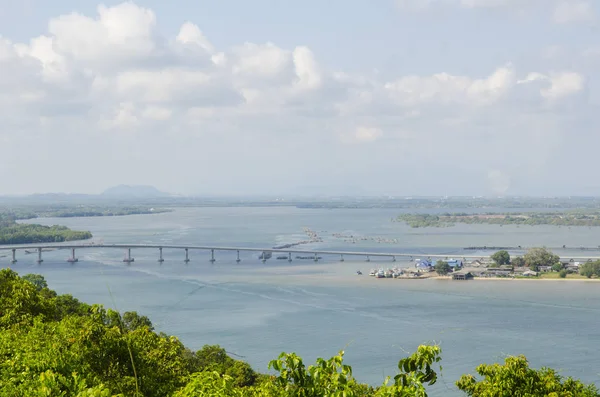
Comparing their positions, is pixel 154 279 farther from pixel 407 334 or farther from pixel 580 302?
pixel 580 302

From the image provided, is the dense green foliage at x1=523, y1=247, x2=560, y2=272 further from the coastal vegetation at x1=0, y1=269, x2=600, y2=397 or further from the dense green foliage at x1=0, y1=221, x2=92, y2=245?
the dense green foliage at x1=0, y1=221, x2=92, y2=245

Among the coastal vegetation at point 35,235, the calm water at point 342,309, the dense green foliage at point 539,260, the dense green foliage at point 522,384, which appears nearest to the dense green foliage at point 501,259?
the dense green foliage at point 539,260

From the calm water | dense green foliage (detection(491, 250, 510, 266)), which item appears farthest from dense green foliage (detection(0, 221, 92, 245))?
dense green foliage (detection(491, 250, 510, 266))

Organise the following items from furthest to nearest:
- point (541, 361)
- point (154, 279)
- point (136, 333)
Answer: point (154, 279), point (541, 361), point (136, 333)

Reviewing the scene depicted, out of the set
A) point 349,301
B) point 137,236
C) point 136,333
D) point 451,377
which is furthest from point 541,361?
point 137,236

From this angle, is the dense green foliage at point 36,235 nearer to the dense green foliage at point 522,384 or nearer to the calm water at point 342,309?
the calm water at point 342,309

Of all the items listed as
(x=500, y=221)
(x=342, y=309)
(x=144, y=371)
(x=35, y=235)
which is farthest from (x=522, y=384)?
(x=500, y=221)
